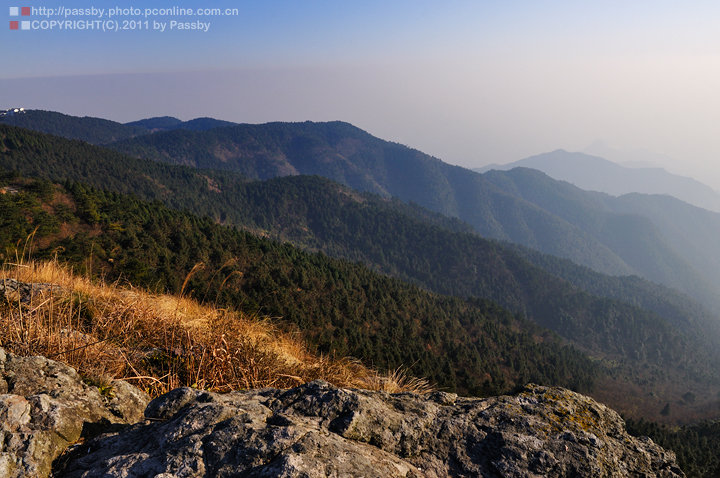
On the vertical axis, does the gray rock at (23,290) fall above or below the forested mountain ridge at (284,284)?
above

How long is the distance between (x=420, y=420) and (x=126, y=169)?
18506 cm

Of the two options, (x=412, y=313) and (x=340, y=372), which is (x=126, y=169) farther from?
(x=340, y=372)

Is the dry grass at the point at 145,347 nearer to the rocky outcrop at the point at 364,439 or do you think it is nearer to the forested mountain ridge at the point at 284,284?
the rocky outcrop at the point at 364,439

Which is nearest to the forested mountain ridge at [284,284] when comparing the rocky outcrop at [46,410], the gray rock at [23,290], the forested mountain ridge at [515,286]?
the gray rock at [23,290]

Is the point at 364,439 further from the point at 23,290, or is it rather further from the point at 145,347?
the point at 23,290

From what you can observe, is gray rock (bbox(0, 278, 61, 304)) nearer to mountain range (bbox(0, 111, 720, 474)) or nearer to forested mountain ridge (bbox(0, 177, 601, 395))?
mountain range (bbox(0, 111, 720, 474))

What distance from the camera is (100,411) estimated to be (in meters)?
2.53

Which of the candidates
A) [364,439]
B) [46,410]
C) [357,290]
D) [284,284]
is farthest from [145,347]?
[357,290]

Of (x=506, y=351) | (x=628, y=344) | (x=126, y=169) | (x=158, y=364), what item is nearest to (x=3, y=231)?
(x=158, y=364)

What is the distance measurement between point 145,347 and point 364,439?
3.06m

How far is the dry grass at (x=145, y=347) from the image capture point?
3277 millimetres

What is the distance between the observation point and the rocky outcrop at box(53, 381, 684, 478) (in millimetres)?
1901

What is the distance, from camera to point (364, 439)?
8.03ft

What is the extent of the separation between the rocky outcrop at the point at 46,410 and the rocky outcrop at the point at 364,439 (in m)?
0.14
